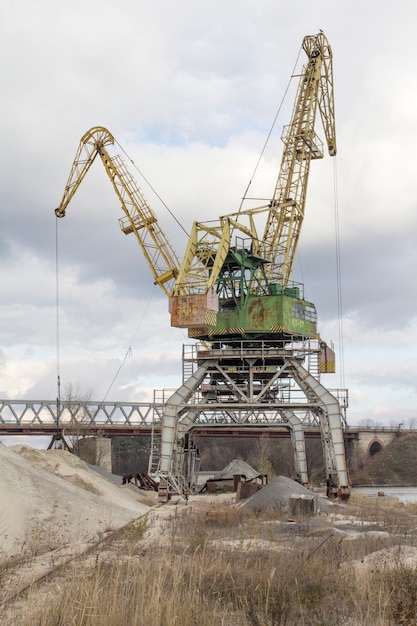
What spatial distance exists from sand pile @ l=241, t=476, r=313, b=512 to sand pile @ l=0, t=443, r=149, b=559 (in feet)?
15.1

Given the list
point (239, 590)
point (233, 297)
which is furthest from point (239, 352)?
point (239, 590)

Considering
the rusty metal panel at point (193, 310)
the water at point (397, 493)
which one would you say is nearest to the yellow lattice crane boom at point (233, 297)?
the rusty metal panel at point (193, 310)

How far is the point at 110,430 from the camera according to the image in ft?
261

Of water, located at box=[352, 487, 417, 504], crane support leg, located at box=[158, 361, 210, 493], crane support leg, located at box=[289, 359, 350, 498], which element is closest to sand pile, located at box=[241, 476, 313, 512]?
crane support leg, located at box=[289, 359, 350, 498]

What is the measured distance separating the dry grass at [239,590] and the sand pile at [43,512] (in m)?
3.02

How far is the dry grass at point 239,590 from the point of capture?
8570 mm

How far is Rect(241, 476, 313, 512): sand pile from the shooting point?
86.8 ft

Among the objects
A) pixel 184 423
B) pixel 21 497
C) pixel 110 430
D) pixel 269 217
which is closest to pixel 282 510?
pixel 21 497

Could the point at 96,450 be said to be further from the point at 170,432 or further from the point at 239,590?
the point at 239,590

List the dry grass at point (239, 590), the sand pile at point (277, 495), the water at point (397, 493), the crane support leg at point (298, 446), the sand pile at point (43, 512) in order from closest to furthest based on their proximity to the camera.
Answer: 1. the dry grass at point (239, 590)
2. the sand pile at point (43, 512)
3. the sand pile at point (277, 495)
4. the crane support leg at point (298, 446)
5. the water at point (397, 493)

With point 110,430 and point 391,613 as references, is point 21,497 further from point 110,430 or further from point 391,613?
point 110,430

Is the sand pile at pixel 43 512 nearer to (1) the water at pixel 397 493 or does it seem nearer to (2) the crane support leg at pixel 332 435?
(2) the crane support leg at pixel 332 435

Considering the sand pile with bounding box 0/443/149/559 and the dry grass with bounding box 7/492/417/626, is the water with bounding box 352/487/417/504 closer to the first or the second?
the sand pile with bounding box 0/443/149/559

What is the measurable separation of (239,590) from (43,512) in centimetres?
1048
